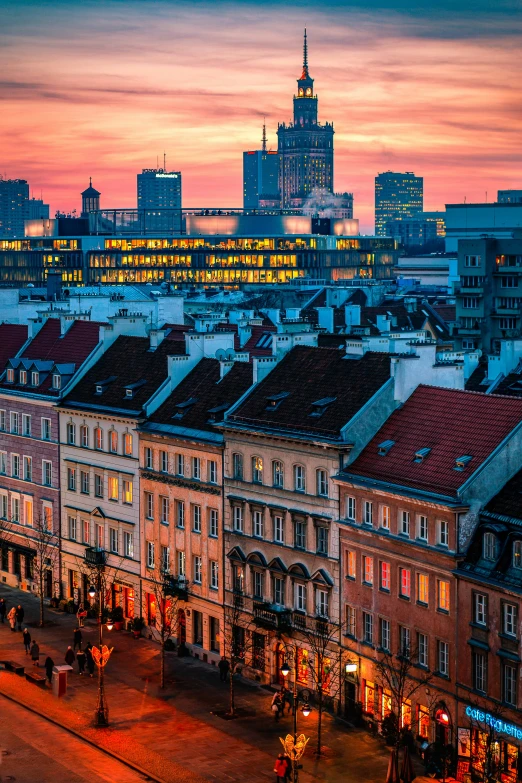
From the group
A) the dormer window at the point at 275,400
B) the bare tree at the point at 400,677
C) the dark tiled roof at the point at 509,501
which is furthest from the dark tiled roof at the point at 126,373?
the dark tiled roof at the point at 509,501

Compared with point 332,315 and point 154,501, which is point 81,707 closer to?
point 154,501

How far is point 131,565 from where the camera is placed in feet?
396

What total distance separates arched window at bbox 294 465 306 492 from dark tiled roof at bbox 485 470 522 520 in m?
16.8

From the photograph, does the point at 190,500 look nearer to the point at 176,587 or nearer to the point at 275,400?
the point at 176,587

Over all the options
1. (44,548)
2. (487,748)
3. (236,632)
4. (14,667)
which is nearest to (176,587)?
(236,632)

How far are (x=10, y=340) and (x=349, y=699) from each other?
208 ft

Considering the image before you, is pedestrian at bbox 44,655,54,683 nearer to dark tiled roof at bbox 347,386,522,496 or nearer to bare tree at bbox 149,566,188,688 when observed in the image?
bare tree at bbox 149,566,188,688

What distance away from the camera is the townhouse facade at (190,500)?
361 feet

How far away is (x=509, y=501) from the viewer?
280 feet

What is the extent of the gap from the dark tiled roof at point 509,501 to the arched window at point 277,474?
19.3 m

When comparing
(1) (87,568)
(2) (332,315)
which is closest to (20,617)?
(1) (87,568)

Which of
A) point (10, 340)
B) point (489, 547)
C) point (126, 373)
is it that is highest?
point (10, 340)

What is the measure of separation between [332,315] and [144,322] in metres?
36.8

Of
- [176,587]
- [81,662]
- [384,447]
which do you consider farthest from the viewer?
[176,587]
